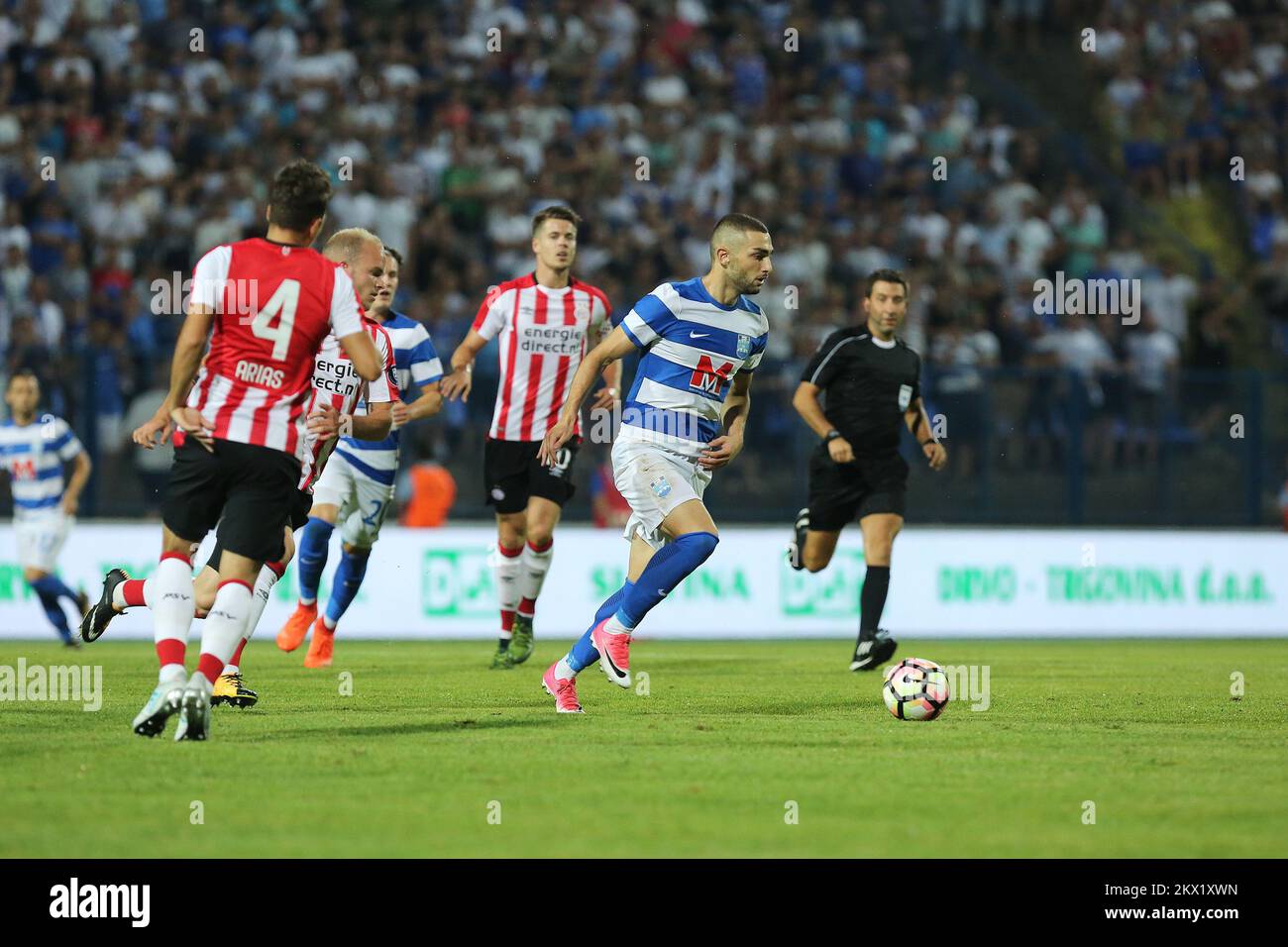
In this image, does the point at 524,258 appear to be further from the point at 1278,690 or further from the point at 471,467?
the point at 1278,690

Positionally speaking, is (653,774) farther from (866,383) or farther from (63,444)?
(63,444)

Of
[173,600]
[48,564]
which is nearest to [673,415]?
[173,600]

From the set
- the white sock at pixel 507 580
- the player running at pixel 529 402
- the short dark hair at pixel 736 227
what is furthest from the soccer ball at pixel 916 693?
the white sock at pixel 507 580

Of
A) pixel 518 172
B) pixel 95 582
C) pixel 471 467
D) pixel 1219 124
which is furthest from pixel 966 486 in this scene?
pixel 1219 124

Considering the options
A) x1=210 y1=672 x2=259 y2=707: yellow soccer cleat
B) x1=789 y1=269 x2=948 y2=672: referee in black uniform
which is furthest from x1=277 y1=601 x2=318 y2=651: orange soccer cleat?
x1=789 y1=269 x2=948 y2=672: referee in black uniform

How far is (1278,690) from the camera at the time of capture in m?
10.9

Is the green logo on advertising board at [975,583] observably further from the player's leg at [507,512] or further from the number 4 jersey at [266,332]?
the number 4 jersey at [266,332]

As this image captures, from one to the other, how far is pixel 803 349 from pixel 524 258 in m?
3.22

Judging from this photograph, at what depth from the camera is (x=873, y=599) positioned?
466 inches

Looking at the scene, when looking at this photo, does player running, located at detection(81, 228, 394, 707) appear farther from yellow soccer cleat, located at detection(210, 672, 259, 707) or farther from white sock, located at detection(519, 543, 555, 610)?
white sock, located at detection(519, 543, 555, 610)

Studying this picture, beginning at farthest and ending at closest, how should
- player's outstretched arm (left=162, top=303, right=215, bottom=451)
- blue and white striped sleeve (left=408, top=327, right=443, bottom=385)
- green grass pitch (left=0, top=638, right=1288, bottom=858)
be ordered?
blue and white striped sleeve (left=408, top=327, right=443, bottom=385), player's outstretched arm (left=162, top=303, right=215, bottom=451), green grass pitch (left=0, top=638, right=1288, bottom=858)

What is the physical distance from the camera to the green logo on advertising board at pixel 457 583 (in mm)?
16375

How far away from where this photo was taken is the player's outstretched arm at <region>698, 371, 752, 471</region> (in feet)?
29.2

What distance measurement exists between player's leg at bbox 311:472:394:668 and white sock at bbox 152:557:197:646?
3.99m
